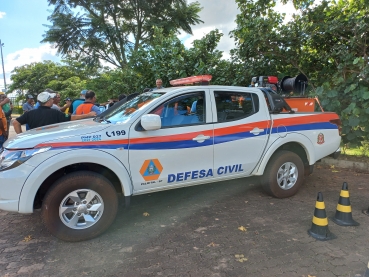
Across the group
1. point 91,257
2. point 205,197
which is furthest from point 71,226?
point 205,197

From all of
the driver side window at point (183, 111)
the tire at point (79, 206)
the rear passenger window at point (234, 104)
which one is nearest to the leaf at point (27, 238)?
the tire at point (79, 206)

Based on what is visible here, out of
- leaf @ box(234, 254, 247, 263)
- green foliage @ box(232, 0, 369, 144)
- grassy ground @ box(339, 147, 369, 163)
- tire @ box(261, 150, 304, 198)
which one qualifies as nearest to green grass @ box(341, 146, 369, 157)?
grassy ground @ box(339, 147, 369, 163)

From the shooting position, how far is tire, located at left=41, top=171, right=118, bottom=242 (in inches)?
123

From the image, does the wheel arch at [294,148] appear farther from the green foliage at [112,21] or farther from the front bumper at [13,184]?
the green foliage at [112,21]

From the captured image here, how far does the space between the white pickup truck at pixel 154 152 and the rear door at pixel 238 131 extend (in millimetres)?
15

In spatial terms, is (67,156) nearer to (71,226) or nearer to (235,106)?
(71,226)

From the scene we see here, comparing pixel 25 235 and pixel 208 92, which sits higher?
pixel 208 92

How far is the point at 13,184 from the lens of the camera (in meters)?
3.00

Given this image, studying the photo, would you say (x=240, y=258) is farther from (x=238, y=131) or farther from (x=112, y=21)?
(x=112, y=21)

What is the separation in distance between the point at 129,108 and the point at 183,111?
743mm

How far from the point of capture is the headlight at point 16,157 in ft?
9.96

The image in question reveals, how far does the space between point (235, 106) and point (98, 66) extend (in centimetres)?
1980

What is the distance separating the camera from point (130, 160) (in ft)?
11.3

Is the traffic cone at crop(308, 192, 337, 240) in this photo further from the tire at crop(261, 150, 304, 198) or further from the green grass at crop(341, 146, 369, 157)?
the green grass at crop(341, 146, 369, 157)
